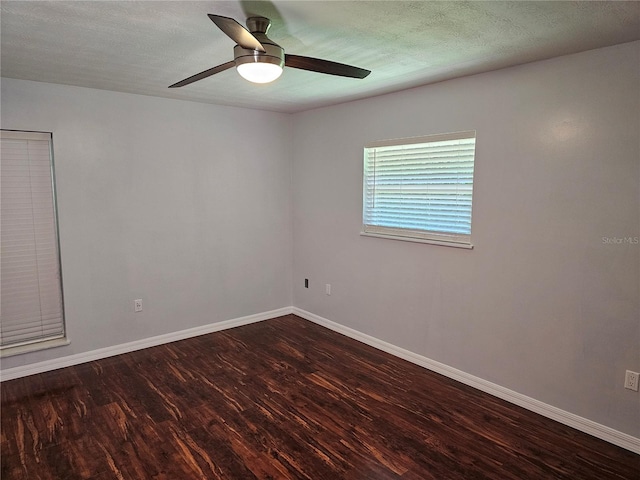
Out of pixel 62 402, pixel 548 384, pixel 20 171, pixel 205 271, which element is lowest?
pixel 62 402

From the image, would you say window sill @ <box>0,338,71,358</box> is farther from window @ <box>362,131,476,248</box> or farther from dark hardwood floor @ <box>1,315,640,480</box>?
window @ <box>362,131,476,248</box>

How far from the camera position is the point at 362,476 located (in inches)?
86.9

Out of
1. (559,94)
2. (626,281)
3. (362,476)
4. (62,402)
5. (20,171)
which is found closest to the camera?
(362,476)

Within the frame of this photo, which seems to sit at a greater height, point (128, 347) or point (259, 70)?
point (259, 70)

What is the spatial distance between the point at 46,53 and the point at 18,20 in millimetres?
567

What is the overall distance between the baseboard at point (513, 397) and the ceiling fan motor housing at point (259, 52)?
8.87 feet

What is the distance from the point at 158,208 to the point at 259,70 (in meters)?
2.40

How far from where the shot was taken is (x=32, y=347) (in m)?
3.40

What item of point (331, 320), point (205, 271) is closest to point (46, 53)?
point (205, 271)

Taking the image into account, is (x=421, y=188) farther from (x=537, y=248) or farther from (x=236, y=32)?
(x=236, y=32)

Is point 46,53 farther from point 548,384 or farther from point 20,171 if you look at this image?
point 548,384

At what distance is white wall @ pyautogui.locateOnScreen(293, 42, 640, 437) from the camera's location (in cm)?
239

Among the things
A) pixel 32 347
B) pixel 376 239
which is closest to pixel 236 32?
pixel 376 239

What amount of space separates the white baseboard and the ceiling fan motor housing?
2717 mm
